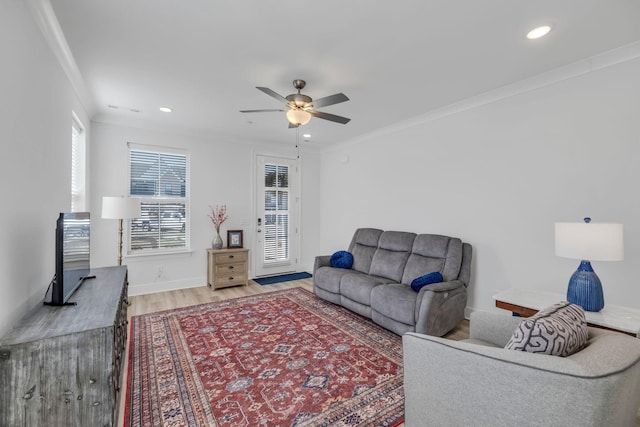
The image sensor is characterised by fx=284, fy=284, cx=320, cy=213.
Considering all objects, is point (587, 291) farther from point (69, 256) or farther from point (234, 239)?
point (234, 239)

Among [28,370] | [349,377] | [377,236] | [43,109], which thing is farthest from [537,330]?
[43,109]

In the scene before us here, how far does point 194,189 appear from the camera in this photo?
4684 mm

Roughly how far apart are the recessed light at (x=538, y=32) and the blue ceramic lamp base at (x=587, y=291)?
171 cm

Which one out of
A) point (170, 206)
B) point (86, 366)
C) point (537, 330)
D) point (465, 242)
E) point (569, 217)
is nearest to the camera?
point (537, 330)

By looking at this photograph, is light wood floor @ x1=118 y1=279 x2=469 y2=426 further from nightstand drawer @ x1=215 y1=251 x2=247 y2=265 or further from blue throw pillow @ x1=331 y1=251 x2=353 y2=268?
blue throw pillow @ x1=331 y1=251 x2=353 y2=268

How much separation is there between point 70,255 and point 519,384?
2.68 m

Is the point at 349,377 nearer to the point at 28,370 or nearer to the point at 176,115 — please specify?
the point at 28,370

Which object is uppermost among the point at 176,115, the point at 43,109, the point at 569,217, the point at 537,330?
the point at 176,115

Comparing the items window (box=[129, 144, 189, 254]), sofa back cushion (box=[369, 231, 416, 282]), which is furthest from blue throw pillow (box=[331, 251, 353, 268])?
window (box=[129, 144, 189, 254])

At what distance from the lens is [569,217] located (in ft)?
8.45

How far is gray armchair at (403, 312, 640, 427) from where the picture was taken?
96cm

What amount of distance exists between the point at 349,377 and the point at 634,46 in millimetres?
3392

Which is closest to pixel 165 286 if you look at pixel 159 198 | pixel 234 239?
pixel 234 239

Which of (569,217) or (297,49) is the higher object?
(297,49)
